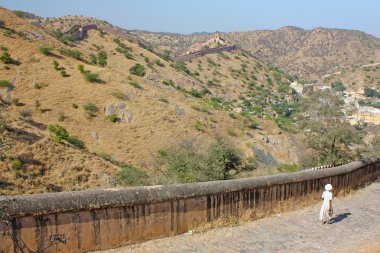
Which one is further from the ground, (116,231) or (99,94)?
(99,94)

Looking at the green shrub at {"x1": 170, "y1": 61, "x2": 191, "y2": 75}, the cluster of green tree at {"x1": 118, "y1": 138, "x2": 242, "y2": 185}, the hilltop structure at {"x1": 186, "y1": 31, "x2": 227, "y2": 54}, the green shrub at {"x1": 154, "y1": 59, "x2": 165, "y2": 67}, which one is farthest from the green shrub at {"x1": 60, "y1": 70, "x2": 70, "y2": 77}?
the hilltop structure at {"x1": 186, "y1": 31, "x2": 227, "y2": 54}

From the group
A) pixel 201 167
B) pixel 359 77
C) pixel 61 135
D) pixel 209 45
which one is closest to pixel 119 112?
pixel 61 135

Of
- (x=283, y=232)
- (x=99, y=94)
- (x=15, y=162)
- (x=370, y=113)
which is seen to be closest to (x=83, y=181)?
(x=15, y=162)

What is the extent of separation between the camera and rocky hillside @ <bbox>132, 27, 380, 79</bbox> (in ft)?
493

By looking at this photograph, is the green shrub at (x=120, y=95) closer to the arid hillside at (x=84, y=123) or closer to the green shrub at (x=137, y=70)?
the arid hillside at (x=84, y=123)

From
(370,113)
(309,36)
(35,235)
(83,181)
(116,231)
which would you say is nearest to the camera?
(35,235)

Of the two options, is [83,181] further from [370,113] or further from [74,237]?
[370,113]

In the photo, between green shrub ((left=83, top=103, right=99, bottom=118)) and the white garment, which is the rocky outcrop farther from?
the white garment

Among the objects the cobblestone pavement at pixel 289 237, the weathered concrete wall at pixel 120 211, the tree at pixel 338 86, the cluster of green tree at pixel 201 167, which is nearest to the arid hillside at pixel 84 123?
the cluster of green tree at pixel 201 167

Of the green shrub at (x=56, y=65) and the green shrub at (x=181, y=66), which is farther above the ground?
the green shrub at (x=181, y=66)

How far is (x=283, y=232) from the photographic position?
896cm

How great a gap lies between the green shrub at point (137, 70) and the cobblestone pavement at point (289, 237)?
4670 centimetres

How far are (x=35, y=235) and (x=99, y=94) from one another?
31691 millimetres

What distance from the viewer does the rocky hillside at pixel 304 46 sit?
493 ft
